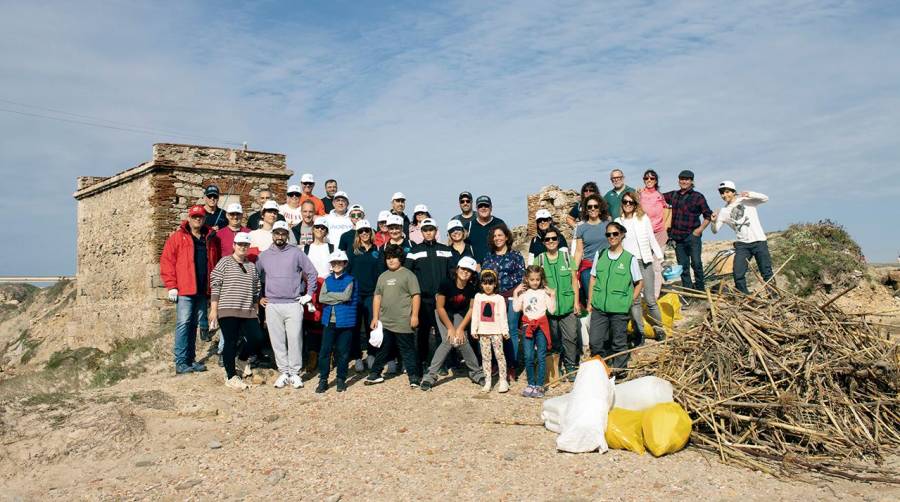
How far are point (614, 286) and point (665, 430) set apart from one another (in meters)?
2.10

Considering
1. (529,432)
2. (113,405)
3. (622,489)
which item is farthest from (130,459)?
(622,489)

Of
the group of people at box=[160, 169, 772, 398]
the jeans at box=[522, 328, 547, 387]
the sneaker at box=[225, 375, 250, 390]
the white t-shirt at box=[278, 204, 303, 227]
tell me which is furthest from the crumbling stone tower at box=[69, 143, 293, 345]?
the jeans at box=[522, 328, 547, 387]

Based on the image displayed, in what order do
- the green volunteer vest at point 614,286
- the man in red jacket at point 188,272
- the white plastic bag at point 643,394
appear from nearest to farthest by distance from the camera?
1. the white plastic bag at point 643,394
2. the green volunteer vest at point 614,286
3. the man in red jacket at point 188,272

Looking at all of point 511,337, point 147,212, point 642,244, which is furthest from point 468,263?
point 147,212

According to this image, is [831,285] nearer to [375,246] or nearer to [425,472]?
[375,246]

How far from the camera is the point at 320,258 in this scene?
827cm

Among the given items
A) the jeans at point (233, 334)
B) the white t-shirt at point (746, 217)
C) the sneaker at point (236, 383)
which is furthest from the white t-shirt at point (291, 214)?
the white t-shirt at point (746, 217)

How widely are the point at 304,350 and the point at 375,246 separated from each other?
178 cm

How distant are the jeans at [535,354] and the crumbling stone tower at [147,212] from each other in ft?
28.0

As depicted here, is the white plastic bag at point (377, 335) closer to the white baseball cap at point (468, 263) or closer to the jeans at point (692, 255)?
the white baseball cap at point (468, 263)

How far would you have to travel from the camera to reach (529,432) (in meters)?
5.84

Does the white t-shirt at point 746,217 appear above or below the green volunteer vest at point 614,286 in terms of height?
above

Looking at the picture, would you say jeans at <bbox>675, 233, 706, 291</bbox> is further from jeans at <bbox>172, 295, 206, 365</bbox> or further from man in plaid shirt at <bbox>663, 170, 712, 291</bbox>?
jeans at <bbox>172, 295, 206, 365</bbox>

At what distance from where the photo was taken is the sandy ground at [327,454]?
4.69 m
